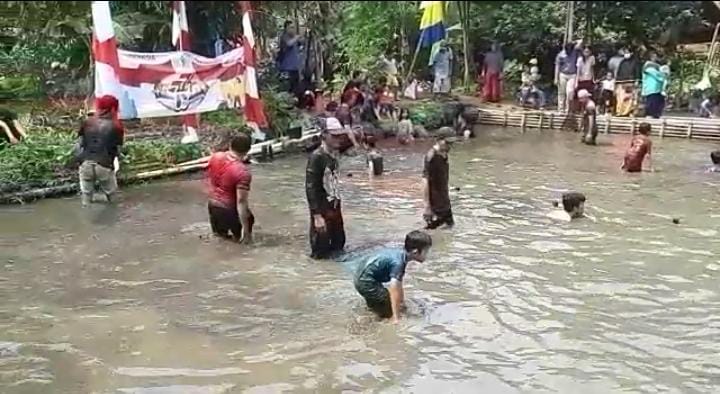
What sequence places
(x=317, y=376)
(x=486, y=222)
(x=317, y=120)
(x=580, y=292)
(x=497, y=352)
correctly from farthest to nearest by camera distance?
1. (x=317, y=120)
2. (x=486, y=222)
3. (x=580, y=292)
4. (x=497, y=352)
5. (x=317, y=376)

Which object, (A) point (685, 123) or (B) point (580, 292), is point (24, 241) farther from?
(A) point (685, 123)

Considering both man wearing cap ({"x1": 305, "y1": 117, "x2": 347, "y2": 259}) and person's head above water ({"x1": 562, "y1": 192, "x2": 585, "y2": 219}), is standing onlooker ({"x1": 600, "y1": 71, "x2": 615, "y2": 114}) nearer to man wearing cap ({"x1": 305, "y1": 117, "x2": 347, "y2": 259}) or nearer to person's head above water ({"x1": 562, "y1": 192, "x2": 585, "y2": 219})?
person's head above water ({"x1": 562, "y1": 192, "x2": 585, "y2": 219})

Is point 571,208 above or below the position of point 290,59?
below

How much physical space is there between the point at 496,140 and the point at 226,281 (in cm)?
1310

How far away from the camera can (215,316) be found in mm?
9273

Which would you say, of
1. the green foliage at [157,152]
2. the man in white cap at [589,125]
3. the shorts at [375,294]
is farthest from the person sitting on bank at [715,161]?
the shorts at [375,294]

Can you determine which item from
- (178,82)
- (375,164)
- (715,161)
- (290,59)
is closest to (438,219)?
(178,82)

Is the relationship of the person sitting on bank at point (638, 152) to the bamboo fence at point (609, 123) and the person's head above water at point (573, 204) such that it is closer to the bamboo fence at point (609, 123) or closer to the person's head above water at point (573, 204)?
the person's head above water at point (573, 204)

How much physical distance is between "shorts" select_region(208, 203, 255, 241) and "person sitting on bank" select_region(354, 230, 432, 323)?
3245mm

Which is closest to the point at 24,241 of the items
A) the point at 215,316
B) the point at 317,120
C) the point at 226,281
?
the point at 226,281

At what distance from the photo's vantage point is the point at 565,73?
23.5m

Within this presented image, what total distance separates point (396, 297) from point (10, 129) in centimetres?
955

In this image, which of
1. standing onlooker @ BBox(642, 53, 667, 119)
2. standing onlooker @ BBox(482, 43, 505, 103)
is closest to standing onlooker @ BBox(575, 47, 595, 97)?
standing onlooker @ BBox(642, 53, 667, 119)

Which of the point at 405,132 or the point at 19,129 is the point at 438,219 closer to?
the point at 19,129
